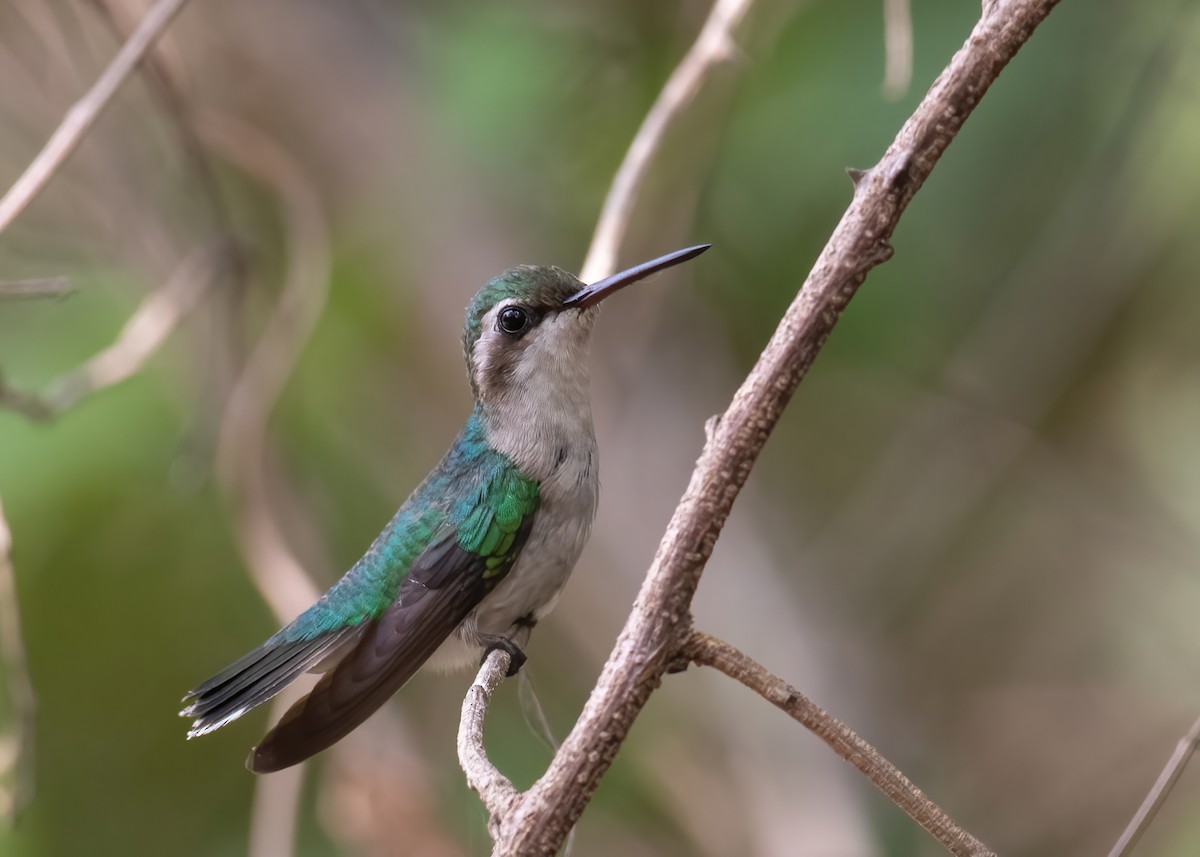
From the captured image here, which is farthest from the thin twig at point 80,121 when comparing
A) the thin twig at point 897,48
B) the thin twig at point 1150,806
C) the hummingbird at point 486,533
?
the thin twig at point 1150,806

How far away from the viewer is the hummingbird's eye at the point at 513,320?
7.83 ft

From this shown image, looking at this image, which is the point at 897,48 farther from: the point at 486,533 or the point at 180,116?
the point at 180,116

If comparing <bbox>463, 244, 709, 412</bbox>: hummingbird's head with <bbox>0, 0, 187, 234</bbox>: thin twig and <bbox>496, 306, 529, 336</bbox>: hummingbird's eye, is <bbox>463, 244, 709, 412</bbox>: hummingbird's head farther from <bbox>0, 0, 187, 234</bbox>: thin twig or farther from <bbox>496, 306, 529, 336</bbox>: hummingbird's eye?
<bbox>0, 0, 187, 234</bbox>: thin twig

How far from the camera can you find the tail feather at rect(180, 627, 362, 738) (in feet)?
6.64

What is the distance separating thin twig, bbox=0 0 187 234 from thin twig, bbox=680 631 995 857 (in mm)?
1382

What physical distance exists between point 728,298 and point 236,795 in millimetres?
2157

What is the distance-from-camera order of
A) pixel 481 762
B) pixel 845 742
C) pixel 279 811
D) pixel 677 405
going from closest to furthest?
pixel 845 742, pixel 481 762, pixel 279 811, pixel 677 405

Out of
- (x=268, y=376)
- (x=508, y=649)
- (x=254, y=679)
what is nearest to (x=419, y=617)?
(x=508, y=649)

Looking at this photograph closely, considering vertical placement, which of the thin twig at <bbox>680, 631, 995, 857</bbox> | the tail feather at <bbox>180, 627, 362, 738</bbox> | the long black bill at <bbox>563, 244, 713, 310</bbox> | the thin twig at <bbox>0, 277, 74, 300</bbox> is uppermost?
the long black bill at <bbox>563, 244, 713, 310</bbox>

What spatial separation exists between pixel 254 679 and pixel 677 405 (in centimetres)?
201

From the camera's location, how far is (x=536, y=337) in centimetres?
239

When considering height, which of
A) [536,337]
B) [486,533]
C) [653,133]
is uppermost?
[653,133]

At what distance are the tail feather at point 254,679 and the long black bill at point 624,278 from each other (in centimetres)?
76

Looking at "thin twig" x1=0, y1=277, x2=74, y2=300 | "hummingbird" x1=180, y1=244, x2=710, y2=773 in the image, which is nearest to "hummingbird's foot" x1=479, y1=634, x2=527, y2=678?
"hummingbird" x1=180, y1=244, x2=710, y2=773
